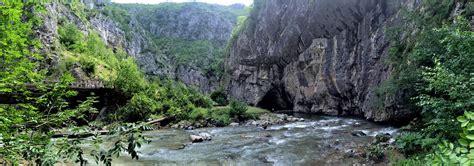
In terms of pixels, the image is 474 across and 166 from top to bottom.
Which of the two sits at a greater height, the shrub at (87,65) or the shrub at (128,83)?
the shrub at (87,65)

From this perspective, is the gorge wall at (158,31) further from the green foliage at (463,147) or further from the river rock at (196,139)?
the green foliage at (463,147)

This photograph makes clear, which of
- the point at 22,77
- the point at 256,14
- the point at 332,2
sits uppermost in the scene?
the point at 256,14

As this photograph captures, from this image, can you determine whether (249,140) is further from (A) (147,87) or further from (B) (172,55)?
(B) (172,55)

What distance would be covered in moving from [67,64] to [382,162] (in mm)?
35964

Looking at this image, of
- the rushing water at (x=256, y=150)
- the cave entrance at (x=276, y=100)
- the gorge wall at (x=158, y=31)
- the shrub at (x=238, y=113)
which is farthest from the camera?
the gorge wall at (x=158, y=31)

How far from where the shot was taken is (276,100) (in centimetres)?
5588

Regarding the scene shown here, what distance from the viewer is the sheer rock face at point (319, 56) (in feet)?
95.0

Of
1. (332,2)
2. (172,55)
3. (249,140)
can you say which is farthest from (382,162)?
(172,55)

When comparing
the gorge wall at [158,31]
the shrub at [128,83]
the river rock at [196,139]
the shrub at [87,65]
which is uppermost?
the gorge wall at [158,31]

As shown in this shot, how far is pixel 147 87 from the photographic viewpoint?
1529 inches

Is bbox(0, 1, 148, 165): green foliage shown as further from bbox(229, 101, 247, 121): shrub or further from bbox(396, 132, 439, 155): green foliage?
bbox(229, 101, 247, 121): shrub

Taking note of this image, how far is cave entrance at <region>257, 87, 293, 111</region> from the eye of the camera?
53.4 m

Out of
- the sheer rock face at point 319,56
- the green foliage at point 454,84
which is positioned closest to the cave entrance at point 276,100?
the sheer rock face at point 319,56

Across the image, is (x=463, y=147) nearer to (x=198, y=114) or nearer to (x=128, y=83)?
(x=198, y=114)
